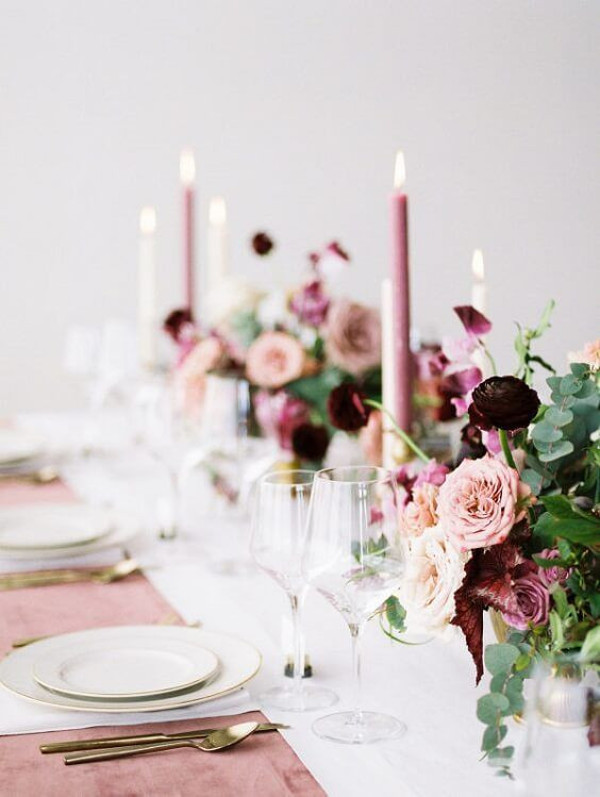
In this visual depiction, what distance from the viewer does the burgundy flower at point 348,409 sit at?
3.99ft

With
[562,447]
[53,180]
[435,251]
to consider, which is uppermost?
[53,180]

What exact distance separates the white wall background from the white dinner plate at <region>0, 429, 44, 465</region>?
1.98 meters

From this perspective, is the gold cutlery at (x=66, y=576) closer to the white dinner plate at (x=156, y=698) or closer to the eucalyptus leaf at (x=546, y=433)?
the white dinner plate at (x=156, y=698)

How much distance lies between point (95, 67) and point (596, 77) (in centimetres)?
208

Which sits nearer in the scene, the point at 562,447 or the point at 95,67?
the point at 562,447

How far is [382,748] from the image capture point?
0.91 meters

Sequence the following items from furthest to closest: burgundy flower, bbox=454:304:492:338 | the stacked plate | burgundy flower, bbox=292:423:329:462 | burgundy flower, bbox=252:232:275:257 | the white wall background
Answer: the white wall background, burgundy flower, bbox=252:232:275:257, burgundy flower, bbox=292:423:329:462, the stacked plate, burgundy flower, bbox=454:304:492:338

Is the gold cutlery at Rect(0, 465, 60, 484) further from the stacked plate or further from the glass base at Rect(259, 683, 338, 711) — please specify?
the glass base at Rect(259, 683, 338, 711)

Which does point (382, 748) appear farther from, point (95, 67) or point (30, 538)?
point (95, 67)

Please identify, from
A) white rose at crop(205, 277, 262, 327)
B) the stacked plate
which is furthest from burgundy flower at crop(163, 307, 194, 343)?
the stacked plate

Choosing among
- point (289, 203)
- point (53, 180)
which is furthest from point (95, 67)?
point (289, 203)

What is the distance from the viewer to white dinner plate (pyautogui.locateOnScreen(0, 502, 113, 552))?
1541 mm

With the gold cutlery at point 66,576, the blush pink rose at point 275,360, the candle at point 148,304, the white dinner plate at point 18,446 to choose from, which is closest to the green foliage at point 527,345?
the gold cutlery at point 66,576

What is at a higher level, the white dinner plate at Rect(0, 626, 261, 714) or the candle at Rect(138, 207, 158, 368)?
the candle at Rect(138, 207, 158, 368)
